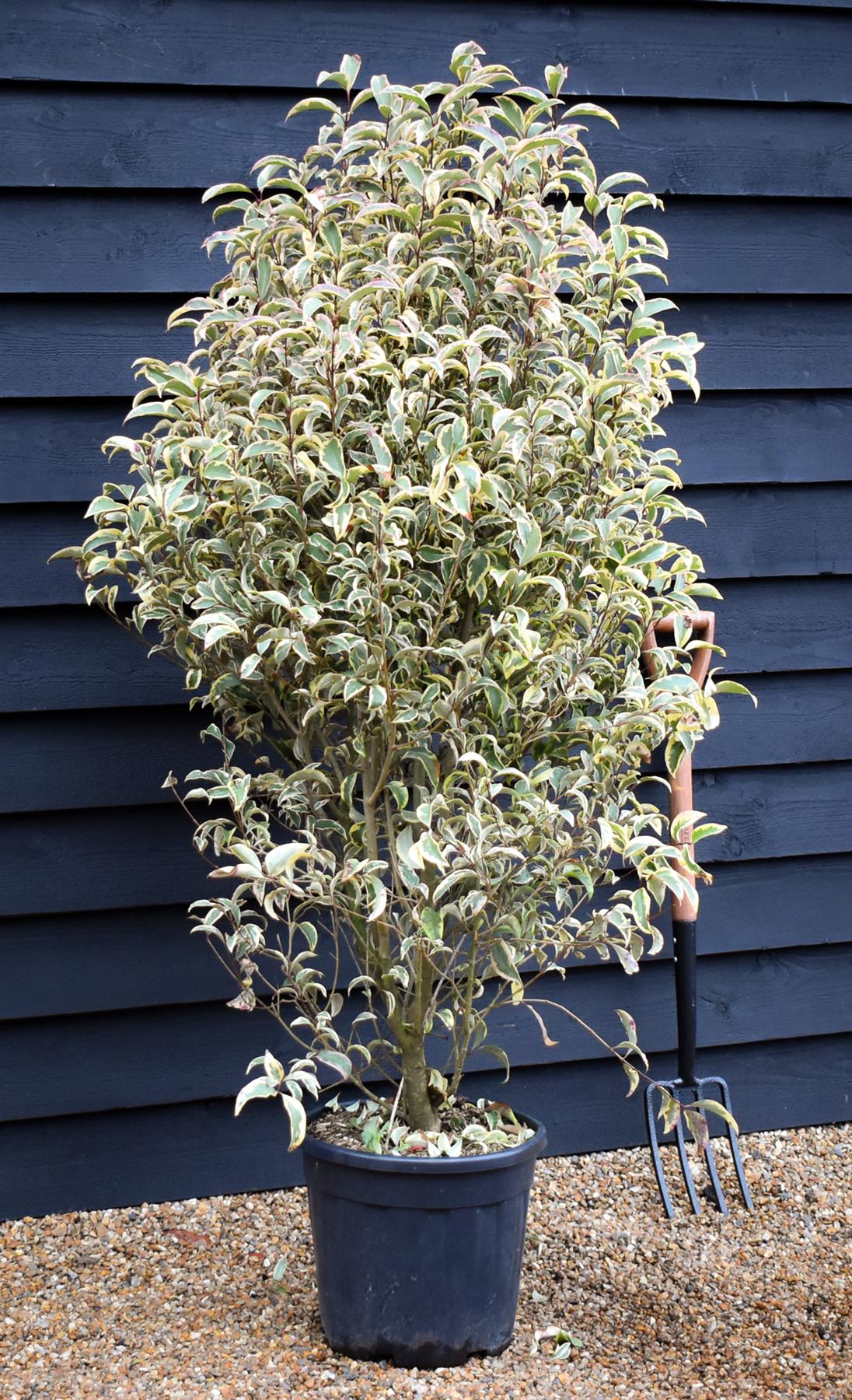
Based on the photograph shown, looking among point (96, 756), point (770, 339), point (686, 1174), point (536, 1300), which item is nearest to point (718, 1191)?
point (686, 1174)

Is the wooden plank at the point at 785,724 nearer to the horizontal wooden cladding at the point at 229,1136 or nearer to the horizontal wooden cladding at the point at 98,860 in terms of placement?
the horizontal wooden cladding at the point at 229,1136

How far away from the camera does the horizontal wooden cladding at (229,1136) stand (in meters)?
2.17

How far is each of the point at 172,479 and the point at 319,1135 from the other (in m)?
0.95

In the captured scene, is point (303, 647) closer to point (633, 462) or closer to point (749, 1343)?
point (633, 462)

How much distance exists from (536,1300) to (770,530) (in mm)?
1444

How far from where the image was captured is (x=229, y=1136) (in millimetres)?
2238

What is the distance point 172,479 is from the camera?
5.70 feet

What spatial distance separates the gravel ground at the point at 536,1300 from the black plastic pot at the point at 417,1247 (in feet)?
0.15

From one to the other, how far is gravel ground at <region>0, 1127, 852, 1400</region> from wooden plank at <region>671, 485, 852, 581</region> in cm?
114

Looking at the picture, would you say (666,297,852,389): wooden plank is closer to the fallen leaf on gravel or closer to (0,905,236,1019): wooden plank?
(0,905,236,1019): wooden plank

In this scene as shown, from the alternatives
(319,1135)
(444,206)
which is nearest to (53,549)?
(444,206)

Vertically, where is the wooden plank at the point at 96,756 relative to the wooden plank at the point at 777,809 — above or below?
above

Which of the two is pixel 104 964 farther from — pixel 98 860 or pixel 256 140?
pixel 256 140

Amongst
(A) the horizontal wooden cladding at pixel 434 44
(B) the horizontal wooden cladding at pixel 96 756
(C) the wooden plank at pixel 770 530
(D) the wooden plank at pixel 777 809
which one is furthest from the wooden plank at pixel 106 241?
(D) the wooden plank at pixel 777 809
